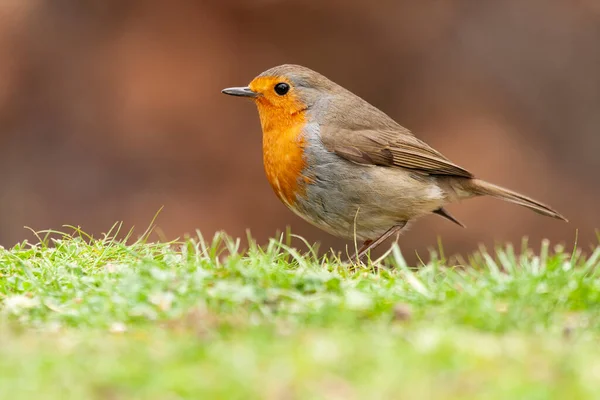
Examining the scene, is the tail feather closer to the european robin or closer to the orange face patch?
the european robin

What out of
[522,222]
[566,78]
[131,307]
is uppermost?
[566,78]

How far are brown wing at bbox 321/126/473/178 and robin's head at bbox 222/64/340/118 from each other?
32 centimetres

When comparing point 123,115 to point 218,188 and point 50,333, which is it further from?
point 50,333

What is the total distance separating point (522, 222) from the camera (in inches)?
478

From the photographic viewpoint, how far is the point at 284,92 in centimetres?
695

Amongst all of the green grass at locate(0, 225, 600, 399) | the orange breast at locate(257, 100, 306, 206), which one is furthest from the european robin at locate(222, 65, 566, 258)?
the green grass at locate(0, 225, 600, 399)

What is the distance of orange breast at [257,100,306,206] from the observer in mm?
6484

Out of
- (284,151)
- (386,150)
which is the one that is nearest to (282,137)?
(284,151)

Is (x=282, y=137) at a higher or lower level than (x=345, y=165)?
higher

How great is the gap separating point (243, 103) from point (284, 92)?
18.7 feet

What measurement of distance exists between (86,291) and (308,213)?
2225 millimetres

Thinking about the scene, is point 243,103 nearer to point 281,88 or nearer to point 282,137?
point 281,88

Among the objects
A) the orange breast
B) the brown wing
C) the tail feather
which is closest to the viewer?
the orange breast

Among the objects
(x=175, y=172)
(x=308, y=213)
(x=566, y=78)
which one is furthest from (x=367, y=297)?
(x=566, y=78)
